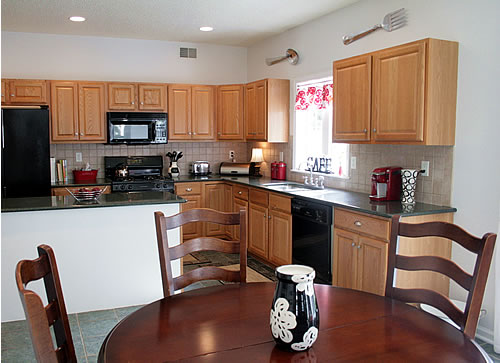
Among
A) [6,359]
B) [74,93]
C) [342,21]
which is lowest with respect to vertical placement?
[6,359]

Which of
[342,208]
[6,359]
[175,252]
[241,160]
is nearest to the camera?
[175,252]

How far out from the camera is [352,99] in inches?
156

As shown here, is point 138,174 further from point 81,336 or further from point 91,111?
point 81,336

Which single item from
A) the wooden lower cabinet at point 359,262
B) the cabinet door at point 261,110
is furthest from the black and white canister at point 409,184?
the cabinet door at point 261,110

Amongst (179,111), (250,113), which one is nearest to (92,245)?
(179,111)

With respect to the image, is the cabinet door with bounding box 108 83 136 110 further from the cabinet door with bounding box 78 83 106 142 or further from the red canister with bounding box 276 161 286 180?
the red canister with bounding box 276 161 286 180

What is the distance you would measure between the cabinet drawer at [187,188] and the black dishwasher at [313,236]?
189 cm

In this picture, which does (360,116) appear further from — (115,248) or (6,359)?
(6,359)

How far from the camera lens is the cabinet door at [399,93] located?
3330 millimetres

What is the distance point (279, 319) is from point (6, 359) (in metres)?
2.34

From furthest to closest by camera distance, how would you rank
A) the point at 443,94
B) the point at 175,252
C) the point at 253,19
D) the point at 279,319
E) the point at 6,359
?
the point at 253,19 < the point at 443,94 < the point at 6,359 < the point at 175,252 < the point at 279,319

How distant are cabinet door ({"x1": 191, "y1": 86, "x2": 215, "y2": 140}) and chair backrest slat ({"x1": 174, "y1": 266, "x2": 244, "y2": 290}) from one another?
4123mm

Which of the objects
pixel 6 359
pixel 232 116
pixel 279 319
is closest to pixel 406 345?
pixel 279 319

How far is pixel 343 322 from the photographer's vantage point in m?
1.65
